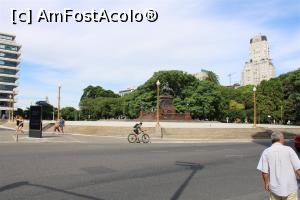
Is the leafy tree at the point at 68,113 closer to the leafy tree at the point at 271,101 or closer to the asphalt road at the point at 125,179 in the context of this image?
the leafy tree at the point at 271,101

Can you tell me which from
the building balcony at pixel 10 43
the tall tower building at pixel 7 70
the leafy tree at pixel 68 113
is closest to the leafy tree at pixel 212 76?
the leafy tree at pixel 68 113

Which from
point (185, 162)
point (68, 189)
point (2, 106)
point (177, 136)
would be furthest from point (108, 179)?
point (2, 106)

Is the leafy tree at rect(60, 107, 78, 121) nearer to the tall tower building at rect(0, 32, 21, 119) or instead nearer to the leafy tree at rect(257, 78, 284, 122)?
the tall tower building at rect(0, 32, 21, 119)

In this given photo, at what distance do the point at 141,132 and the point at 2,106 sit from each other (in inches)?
4764

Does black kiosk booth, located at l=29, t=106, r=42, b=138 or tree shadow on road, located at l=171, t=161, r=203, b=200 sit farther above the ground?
black kiosk booth, located at l=29, t=106, r=42, b=138

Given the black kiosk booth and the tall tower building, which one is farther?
the tall tower building

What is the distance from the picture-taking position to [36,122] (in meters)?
31.4

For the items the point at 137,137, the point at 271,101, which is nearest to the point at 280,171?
the point at 137,137

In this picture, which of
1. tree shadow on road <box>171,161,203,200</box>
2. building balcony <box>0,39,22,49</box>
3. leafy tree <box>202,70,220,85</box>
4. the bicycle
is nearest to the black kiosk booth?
the bicycle

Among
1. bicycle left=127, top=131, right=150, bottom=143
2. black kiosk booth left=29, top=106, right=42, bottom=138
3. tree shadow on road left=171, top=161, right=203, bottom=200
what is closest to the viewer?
tree shadow on road left=171, top=161, right=203, bottom=200

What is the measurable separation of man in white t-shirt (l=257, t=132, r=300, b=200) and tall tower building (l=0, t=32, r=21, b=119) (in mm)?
A: 139517

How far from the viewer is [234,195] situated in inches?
382

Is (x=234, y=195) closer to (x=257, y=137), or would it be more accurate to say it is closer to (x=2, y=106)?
(x=257, y=137)

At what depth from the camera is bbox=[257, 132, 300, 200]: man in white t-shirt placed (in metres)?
5.74
